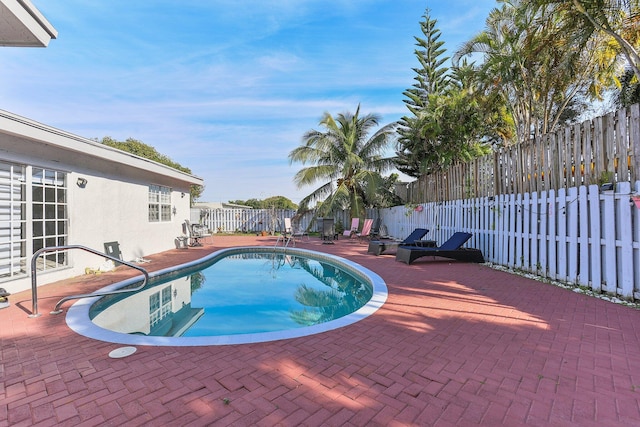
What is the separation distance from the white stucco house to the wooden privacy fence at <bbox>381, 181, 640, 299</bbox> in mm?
7688

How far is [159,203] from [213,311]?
7.65m

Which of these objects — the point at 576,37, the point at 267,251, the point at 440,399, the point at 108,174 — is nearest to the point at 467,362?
the point at 440,399

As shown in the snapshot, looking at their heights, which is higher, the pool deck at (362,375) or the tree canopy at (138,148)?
the tree canopy at (138,148)

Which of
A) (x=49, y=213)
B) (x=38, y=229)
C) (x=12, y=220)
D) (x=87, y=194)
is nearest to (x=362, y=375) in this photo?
(x=12, y=220)

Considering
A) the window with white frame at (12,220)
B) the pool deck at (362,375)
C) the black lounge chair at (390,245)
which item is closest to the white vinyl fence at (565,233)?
the pool deck at (362,375)

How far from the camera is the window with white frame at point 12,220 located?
5.61m

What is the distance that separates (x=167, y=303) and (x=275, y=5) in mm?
9261

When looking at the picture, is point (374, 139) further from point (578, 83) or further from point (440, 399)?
point (440, 399)

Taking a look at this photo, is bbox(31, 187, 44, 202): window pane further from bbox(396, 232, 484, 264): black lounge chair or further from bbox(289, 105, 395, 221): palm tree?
bbox(289, 105, 395, 221): palm tree

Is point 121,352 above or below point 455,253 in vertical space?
below

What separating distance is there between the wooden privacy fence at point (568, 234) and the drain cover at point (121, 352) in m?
6.73

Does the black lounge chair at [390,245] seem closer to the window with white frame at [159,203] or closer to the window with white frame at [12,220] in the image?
the window with white frame at [159,203]

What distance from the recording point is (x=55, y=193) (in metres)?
6.89

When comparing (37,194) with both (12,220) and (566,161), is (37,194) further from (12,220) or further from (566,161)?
(566,161)
